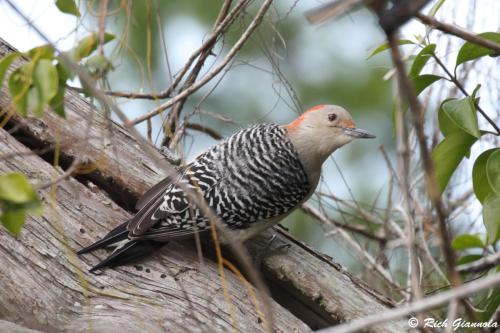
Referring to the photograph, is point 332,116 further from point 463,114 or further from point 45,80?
point 45,80

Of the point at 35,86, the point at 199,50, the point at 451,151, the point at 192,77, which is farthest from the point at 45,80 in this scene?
the point at 192,77

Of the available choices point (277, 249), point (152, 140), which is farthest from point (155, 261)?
point (152, 140)

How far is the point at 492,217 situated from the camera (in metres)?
2.65

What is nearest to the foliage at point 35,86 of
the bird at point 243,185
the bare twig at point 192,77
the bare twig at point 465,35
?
the bare twig at point 465,35

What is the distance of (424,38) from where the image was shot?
2.71 m

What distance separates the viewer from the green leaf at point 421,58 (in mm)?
2604

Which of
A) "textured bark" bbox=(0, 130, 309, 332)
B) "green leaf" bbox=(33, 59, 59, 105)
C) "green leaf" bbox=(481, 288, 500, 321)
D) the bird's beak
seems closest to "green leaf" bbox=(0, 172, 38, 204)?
"green leaf" bbox=(33, 59, 59, 105)

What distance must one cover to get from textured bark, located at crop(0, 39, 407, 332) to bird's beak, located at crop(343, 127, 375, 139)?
643 mm

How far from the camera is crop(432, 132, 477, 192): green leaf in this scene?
280 cm

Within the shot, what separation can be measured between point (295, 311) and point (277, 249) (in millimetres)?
329

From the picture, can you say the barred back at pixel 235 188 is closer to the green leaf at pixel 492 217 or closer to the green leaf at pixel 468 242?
the green leaf at pixel 468 242

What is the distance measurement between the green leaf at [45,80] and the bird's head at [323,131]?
2.03m

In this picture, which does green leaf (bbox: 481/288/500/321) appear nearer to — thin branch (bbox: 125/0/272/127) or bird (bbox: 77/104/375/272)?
bird (bbox: 77/104/375/272)

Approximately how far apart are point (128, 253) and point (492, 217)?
5.33ft
